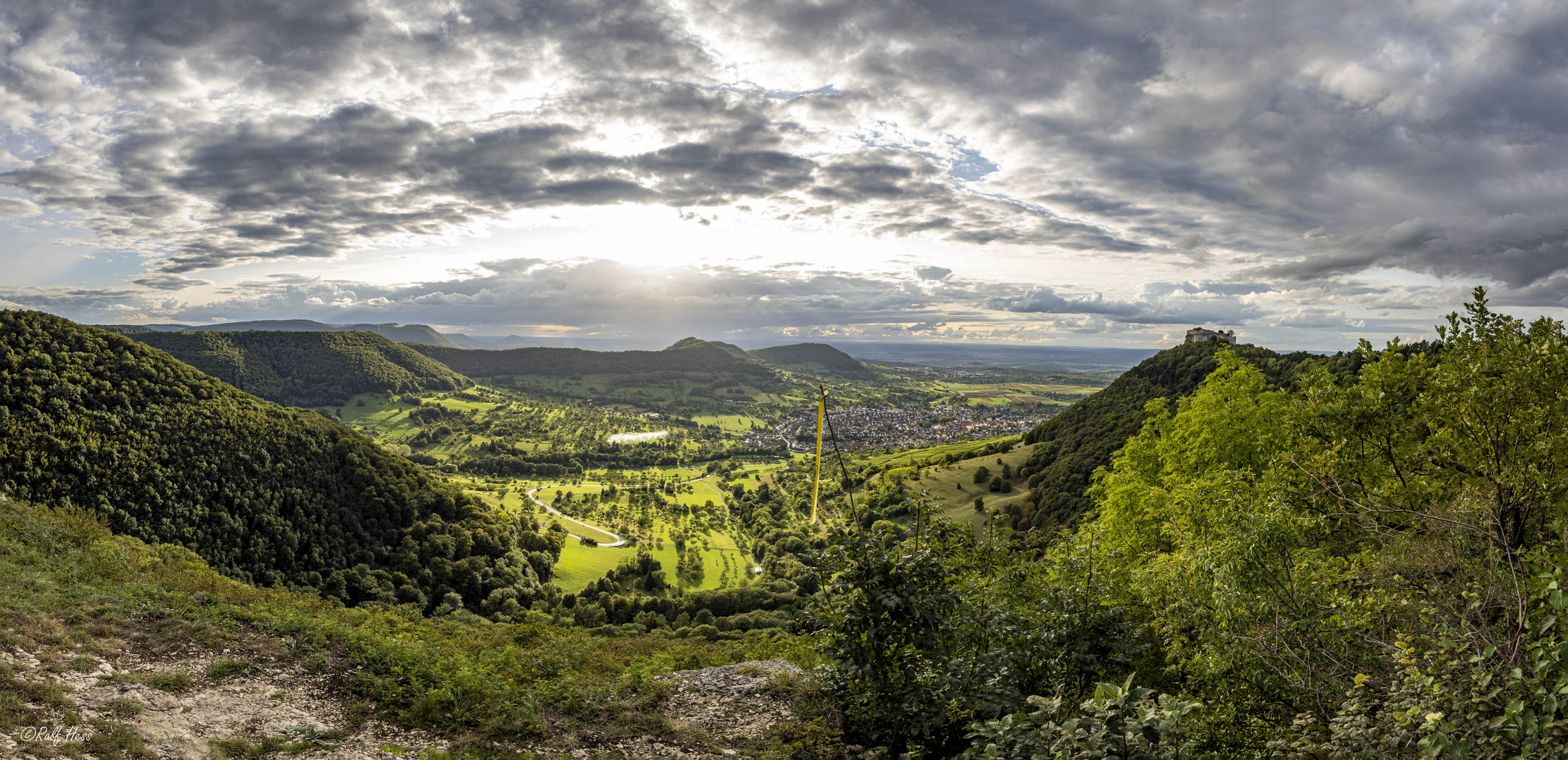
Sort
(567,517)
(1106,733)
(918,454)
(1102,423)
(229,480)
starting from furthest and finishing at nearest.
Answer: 1. (918,454)
2. (567,517)
3. (1102,423)
4. (229,480)
5. (1106,733)

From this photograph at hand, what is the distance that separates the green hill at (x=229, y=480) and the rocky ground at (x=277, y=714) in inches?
1421

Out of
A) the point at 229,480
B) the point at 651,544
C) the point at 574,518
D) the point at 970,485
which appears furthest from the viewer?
the point at 574,518

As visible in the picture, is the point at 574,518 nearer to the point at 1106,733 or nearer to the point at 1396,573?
the point at 1396,573

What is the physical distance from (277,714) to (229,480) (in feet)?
183

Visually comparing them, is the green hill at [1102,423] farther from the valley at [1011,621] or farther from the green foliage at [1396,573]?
the green foliage at [1396,573]

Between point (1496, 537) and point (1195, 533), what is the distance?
1074cm

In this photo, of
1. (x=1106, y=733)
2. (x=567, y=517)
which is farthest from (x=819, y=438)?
(x=567, y=517)

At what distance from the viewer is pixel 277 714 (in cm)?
1220

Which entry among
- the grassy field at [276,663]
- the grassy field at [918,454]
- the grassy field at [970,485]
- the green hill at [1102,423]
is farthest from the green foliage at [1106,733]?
the grassy field at [918,454]

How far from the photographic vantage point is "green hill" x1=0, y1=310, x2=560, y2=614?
134 feet

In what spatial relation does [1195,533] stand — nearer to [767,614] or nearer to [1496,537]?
[1496,537]

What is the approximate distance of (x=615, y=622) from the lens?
6231 cm

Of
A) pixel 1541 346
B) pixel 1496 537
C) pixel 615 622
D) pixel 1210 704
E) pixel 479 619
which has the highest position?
pixel 1541 346

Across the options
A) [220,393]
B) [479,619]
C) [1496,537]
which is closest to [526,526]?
[220,393]
